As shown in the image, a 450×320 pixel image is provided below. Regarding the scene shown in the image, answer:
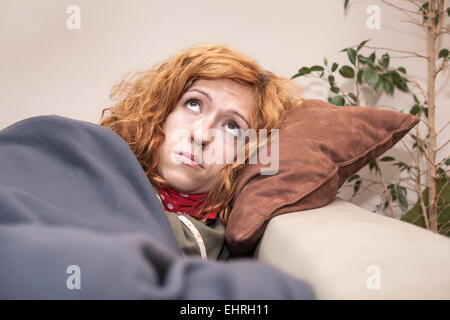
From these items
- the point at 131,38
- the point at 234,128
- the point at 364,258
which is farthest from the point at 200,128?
the point at 131,38

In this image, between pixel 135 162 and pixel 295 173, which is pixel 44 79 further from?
pixel 295 173

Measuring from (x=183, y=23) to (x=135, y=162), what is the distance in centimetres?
90

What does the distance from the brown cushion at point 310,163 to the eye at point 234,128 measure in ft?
0.35

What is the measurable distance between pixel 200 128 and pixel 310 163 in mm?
293

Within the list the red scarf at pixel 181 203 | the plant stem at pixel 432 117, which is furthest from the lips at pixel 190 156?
the plant stem at pixel 432 117

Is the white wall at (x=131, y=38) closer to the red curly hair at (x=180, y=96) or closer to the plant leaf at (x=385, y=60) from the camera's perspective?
the plant leaf at (x=385, y=60)

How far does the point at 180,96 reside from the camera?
1034mm

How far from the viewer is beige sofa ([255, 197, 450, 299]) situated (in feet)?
1.72

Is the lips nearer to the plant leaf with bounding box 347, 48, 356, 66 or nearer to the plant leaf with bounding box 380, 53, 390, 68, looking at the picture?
the plant leaf with bounding box 347, 48, 356, 66

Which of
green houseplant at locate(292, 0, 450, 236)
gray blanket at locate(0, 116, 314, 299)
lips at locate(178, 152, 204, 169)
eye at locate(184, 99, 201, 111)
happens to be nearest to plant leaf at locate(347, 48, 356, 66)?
green houseplant at locate(292, 0, 450, 236)

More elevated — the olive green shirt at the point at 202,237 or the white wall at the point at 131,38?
the white wall at the point at 131,38

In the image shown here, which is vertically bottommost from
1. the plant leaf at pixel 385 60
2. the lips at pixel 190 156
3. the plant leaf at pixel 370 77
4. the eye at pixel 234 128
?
the lips at pixel 190 156

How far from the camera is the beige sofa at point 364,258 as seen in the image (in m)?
0.52
